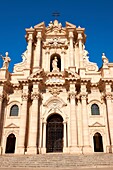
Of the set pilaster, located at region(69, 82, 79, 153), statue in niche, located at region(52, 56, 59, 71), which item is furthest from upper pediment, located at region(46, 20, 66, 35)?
pilaster, located at region(69, 82, 79, 153)

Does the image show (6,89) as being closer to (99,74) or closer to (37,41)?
(37,41)

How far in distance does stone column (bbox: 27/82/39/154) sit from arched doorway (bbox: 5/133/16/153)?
253 centimetres

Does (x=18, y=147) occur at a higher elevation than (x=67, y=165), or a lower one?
higher

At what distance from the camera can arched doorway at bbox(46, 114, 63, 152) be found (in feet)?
69.2

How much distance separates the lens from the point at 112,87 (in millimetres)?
22719

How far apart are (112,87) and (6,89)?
38.9ft

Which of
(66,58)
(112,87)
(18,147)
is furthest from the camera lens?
(66,58)

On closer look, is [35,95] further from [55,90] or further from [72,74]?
[72,74]

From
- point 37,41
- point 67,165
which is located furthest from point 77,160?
point 37,41

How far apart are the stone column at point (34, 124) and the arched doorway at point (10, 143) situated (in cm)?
253

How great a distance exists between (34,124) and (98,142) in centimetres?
717

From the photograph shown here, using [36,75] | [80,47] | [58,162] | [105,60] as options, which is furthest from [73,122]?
[80,47]

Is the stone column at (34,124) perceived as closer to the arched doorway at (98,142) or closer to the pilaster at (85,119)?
the pilaster at (85,119)

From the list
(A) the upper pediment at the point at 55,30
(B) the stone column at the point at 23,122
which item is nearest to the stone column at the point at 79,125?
(B) the stone column at the point at 23,122
